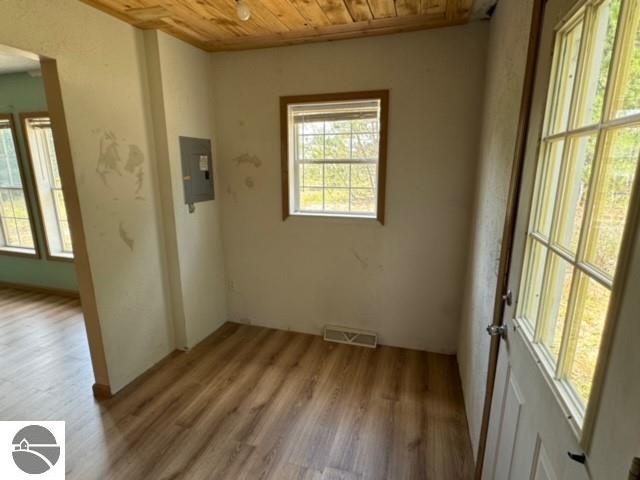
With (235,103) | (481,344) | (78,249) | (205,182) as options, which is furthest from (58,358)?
(481,344)

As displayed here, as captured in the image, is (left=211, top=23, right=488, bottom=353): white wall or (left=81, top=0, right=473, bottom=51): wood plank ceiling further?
(left=211, top=23, right=488, bottom=353): white wall

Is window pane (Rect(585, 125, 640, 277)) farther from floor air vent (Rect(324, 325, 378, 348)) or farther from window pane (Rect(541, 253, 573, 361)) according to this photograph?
floor air vent (Rect(324, 325, 378, 348))

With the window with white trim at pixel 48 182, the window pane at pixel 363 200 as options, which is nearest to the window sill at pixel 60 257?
the window with white trim at pixel 48 182

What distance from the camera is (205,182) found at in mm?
2785

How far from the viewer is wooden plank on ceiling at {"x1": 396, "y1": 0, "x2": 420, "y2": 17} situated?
6.36ft

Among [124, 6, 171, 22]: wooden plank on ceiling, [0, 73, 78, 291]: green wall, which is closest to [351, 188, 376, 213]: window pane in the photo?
[124, 6, 171, 22]: wooden plank on ceiling

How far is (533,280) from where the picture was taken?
106 cm

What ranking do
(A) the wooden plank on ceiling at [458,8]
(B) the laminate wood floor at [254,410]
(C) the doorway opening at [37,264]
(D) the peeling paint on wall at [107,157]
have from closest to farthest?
(B) the laminate wood floor at [254,410], (A) the wooden plank on ceiling at [458,8], (D) the peeling paint on wall at [107,157], (C) the doorway opening at [37,264]

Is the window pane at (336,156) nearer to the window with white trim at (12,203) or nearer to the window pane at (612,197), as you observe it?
the window pane at (612,197)

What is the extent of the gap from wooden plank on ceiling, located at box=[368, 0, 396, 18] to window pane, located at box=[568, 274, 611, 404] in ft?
6.34

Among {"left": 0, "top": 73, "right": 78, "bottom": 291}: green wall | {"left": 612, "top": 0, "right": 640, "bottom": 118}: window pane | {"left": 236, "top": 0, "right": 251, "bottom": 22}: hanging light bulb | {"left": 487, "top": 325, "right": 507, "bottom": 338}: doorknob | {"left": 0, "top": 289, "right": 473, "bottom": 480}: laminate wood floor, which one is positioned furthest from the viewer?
{"left": 0, "top": 73, "right": 78, "bottom": 291}: green wall

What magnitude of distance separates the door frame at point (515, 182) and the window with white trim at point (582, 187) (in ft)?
0.49

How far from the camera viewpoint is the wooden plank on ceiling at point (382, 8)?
1.94 metres

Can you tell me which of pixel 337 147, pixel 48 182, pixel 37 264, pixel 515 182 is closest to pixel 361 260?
pixel 337 147
